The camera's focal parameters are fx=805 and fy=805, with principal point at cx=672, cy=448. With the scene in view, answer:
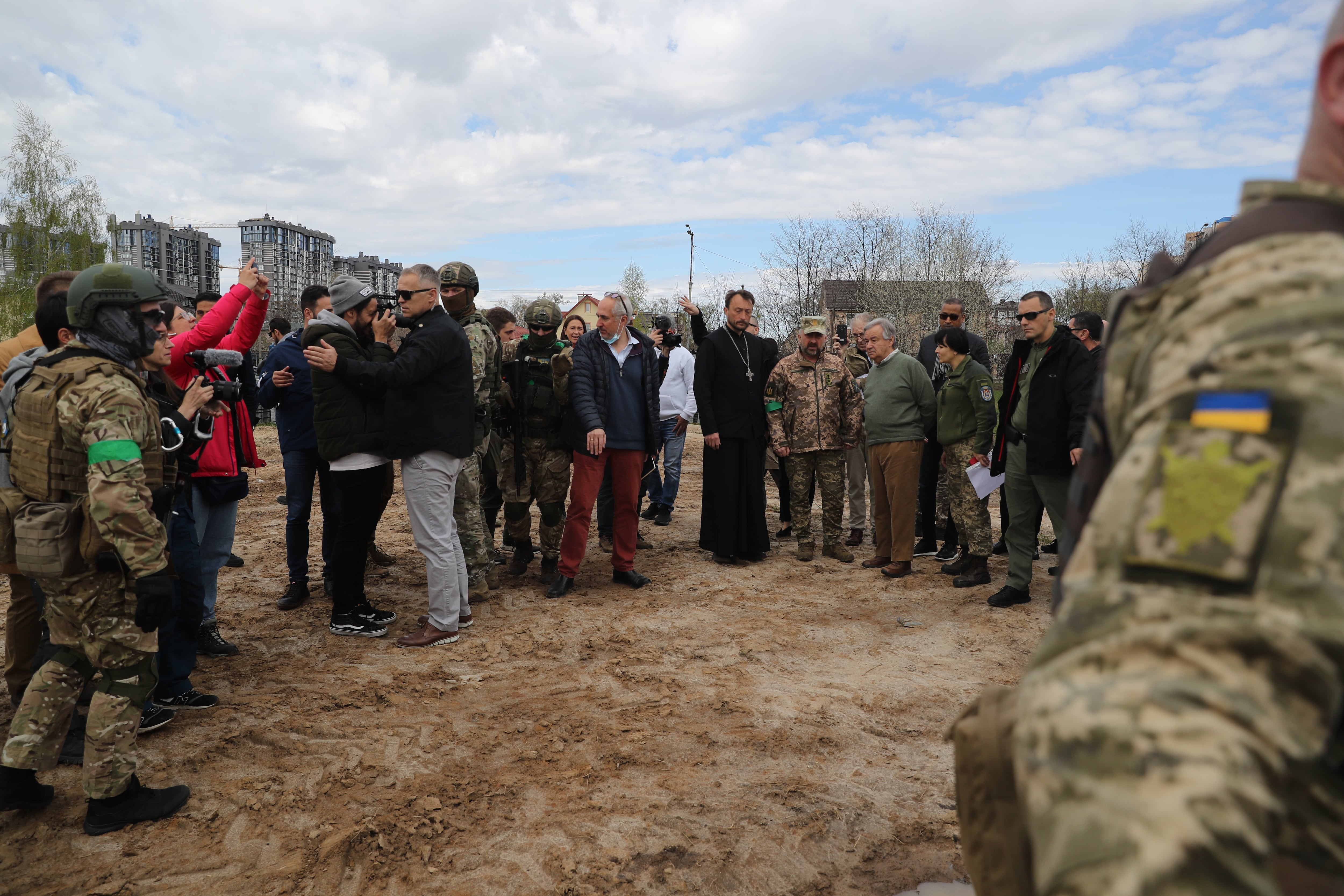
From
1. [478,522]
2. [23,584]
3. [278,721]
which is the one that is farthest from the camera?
[478,522]

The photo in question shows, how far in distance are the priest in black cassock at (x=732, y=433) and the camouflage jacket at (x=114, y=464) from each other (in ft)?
15.8

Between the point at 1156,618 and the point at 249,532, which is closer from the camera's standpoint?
the point at 1156,618

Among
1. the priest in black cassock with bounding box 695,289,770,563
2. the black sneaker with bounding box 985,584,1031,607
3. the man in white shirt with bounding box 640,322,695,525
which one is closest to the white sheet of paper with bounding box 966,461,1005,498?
the black sneaker with bounding box 985,584,1031,607

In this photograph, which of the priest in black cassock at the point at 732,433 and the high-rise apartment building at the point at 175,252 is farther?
the high-rise apartment building at the point at 175,252

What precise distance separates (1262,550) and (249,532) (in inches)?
350

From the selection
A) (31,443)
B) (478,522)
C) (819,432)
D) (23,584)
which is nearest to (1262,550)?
(31,443)

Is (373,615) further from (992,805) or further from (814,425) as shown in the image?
(992,805)

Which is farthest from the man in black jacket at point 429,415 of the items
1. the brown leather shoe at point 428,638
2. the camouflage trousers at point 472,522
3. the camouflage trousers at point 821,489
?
the camouflage trousers at point 821,489

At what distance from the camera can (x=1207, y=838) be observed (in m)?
0.57

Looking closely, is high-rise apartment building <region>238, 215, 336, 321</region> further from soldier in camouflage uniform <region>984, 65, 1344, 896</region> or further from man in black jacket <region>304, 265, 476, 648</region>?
soldier in camouflage uniform <region>984, 65, 1344, 896</region>

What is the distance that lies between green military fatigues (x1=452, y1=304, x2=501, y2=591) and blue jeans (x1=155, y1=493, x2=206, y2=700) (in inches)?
69.4

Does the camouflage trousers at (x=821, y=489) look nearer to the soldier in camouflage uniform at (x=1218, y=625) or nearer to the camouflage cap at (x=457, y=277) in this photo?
the camouflage cap at (x=457, y=277)

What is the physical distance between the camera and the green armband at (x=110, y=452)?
2918mm

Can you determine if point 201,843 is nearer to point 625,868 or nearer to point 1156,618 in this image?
point 625,868
